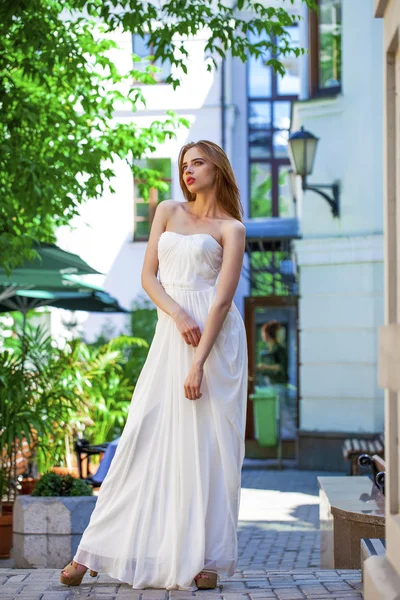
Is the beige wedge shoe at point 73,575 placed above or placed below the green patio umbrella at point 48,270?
below

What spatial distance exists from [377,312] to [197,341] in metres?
11.5

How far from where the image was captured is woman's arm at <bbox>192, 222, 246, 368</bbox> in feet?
16.6

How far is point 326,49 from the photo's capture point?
57.3ft

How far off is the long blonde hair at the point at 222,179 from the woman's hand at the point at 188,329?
0.61m

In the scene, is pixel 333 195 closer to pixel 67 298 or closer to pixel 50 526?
pixel 67 298

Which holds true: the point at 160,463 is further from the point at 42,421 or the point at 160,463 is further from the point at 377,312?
the point at 377,312

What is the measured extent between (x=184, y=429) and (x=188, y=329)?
1.46ft

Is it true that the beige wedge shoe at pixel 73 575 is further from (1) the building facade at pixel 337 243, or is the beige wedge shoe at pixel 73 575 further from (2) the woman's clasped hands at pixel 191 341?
(1) the building facade at pixel 337 243

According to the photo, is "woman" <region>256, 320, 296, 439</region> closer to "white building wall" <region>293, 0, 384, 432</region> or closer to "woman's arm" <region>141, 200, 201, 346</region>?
"white building wall" <region>293, 0, 384, 432</region>

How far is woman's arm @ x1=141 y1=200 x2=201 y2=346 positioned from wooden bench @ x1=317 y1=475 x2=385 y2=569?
1.91 meters

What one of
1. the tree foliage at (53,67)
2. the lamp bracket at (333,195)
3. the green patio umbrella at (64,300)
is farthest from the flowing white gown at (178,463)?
the lamp bracket at (333,195)

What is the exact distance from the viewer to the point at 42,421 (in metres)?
9.40

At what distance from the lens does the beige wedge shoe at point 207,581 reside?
493 cm

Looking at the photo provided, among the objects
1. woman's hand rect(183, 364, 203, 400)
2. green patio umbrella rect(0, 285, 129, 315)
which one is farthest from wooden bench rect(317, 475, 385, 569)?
green patio umbrella rect(0, 285, 129, 315)
